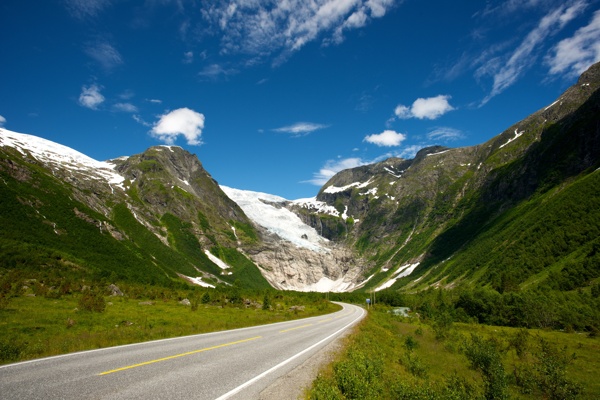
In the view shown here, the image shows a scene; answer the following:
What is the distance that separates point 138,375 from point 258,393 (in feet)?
13.6

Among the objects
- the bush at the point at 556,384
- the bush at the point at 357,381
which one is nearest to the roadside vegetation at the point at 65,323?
the bush at the point at 357,381

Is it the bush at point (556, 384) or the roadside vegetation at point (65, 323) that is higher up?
the roadside vegetation at point (65, 323)

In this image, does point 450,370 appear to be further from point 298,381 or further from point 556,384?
point 298,381

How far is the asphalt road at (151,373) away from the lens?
28.1ft

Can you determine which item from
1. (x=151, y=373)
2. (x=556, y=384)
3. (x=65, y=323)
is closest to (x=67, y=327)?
(x=65, y=323)

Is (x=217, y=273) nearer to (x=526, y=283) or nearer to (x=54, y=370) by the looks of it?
(x=526, y=283)

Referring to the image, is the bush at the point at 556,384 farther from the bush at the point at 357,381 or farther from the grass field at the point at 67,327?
the grass field at the point at 67,327

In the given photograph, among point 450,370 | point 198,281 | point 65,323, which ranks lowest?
point 450,370

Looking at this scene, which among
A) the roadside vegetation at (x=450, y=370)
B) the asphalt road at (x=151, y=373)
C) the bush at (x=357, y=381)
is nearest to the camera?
the asphalt road at (x=151, y=373)

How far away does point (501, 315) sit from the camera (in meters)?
87.7

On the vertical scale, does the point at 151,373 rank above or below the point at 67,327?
below

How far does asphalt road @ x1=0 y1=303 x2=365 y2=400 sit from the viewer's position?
857cm

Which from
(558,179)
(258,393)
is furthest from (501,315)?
(558,179)

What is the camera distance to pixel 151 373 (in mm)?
10578
